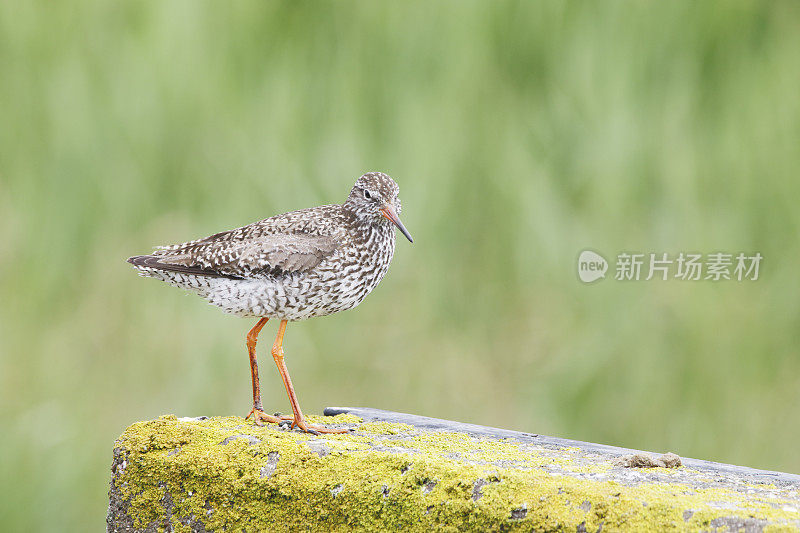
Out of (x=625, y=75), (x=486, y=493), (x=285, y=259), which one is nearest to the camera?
(x=486, y=493)

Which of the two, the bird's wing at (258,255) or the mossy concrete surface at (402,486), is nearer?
the mossy concrete surface at (402,486)

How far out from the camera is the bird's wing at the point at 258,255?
13.9ft

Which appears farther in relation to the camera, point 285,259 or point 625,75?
point 625,75

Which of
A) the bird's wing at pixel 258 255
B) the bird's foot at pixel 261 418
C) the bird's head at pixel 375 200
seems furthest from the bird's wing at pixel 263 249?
the bird's foot at pixel 261 418

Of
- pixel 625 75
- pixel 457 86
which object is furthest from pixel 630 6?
pixel 457 86

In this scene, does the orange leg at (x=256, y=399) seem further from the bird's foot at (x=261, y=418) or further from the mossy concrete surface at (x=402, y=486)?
the mossy concrete surface at (x=402, y=486)

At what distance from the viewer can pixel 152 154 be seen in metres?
6.07

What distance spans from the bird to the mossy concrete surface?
523mm

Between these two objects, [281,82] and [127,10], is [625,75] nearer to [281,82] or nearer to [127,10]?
[281,82]

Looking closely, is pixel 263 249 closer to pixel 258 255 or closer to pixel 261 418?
pixel 258 255

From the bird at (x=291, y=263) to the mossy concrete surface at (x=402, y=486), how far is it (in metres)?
0.52

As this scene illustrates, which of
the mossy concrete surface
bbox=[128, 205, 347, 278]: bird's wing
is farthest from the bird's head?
the mossy concrete surface

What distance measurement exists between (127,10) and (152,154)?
1.05 metres

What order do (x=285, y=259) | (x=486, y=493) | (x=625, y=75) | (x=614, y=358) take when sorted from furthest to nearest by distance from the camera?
1. (x=625, y=75)
2. (x=614, y=358)
3. (x=285, y=259)
4. (x=486, y=493)
